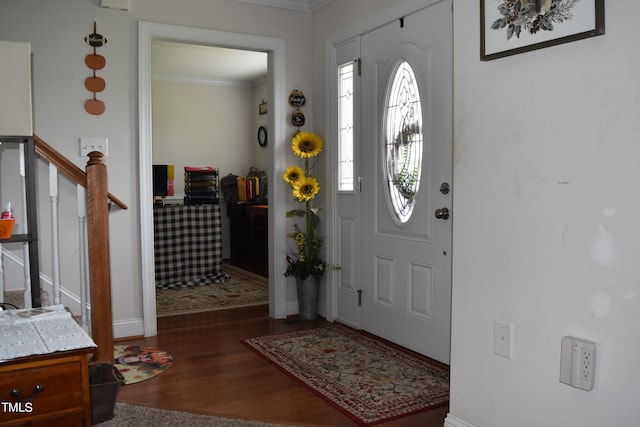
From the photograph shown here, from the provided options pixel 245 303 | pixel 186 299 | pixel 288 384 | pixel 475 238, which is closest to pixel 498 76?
pixel 475 238

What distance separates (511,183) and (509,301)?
428 millimetres

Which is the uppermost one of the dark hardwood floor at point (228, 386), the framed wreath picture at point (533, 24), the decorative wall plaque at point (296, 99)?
the decorative wall plaque at point (296, 99)

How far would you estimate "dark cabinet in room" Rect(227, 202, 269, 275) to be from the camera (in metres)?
6.72

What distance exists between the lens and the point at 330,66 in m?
4.22

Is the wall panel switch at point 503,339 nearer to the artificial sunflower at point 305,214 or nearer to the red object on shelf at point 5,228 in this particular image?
the red object on shelf at point 5,228

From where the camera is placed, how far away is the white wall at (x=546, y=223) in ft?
5.39

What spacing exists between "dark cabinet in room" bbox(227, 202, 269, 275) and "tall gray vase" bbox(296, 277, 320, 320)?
218 centimetres

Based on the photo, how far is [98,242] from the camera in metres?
2.38

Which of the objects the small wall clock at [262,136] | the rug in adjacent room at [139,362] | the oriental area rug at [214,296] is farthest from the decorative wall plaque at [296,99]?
the small wall clock at [262,136]

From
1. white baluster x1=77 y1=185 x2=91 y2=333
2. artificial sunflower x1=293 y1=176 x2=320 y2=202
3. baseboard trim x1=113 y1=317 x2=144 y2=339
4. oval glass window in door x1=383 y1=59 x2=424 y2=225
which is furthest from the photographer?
artificial sunflower x1=293 y1=176 x2=320 y2=202

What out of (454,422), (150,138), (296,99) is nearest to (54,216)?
(150,138)

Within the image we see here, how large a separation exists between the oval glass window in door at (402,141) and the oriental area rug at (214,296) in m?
1.94

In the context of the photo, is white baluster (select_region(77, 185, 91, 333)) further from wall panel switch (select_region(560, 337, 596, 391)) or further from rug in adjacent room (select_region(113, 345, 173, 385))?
wall panel switch (select_region(560, 337, 596, 391))

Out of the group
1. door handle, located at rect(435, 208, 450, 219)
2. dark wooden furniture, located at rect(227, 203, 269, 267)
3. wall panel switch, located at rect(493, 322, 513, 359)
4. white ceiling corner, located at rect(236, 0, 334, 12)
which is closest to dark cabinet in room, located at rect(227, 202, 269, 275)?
dark wooden furniture, located at rect(227, 203, 269, 267)
